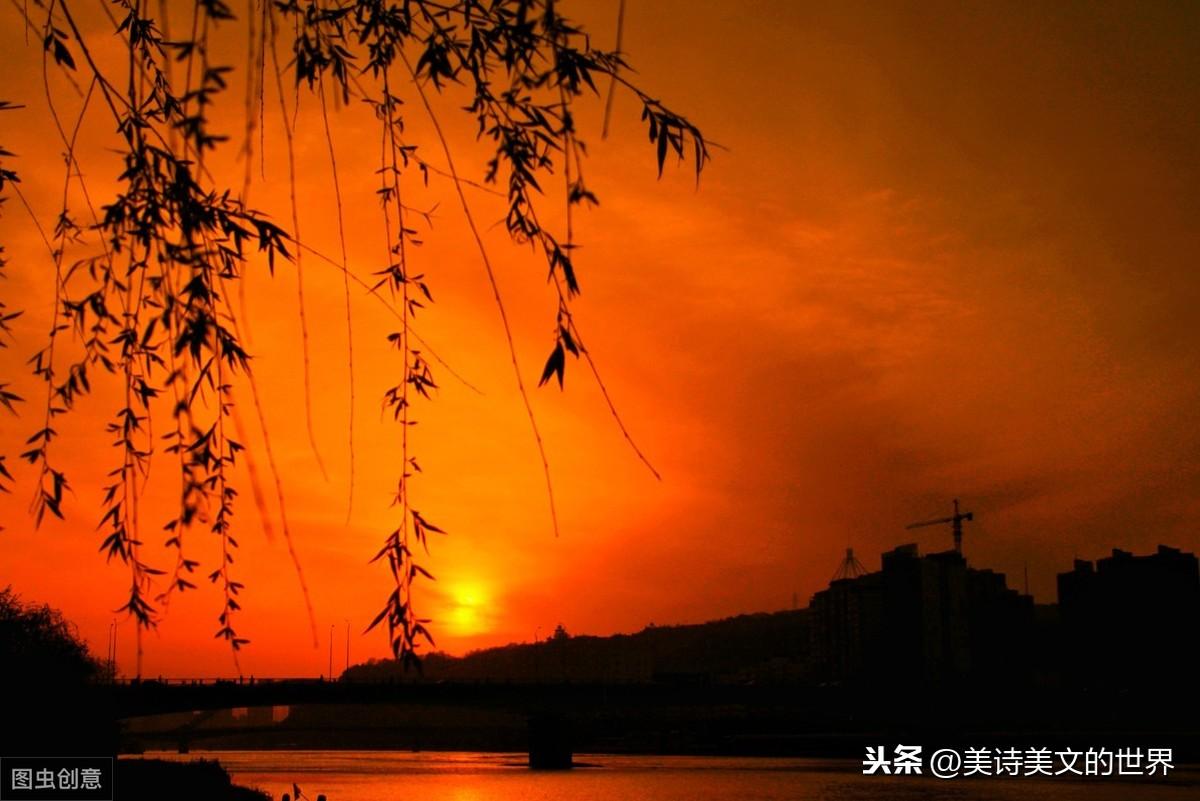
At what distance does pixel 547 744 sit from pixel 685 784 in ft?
94.5

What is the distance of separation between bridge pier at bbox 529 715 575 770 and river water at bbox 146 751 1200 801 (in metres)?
2.42

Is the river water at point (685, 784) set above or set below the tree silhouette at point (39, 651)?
below

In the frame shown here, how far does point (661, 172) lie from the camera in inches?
268

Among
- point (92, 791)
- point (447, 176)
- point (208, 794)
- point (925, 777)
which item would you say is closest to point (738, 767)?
point (925, 777)

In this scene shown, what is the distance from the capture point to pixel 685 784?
98.8 m

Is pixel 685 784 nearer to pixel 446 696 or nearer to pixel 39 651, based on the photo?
pixel 446 696

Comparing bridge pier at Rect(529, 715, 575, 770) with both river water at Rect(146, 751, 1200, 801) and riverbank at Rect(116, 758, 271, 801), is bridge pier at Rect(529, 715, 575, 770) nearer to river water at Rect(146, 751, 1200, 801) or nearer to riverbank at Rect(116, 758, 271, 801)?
river water at Rect(146, 751, 1200, 801)

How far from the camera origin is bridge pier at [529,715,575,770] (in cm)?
12456

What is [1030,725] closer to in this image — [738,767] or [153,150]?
[738,767]

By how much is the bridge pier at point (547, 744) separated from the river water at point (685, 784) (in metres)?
2.42

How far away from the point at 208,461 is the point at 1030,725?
456 feet

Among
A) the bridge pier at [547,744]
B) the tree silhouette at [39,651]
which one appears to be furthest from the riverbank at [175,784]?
the bridge pier at [547,744]

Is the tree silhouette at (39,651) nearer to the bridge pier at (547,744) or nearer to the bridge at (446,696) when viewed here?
the bridge at (446,696)

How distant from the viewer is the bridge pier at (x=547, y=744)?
124562 mm
